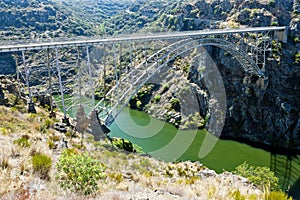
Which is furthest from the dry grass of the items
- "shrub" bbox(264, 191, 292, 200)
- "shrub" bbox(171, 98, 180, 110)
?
"shrub" bbox(171, 98, 180, 110)

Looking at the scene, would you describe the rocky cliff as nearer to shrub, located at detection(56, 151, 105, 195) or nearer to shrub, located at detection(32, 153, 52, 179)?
shrub, located at detection(56, 151, 105, 195)

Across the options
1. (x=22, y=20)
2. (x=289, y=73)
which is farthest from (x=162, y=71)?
(x=22, y=20)

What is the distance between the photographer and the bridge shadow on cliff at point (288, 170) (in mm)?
15109

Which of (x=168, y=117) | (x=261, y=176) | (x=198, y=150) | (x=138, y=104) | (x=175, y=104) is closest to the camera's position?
(x=261, y=176)

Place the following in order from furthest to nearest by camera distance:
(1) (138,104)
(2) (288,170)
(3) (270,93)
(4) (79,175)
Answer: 1. (1) (138,104)
2. (3) (270,93)
3. (2) (288,170)
4. (4) (79,175)

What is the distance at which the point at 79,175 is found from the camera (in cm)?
442

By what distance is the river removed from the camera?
56.3 feet

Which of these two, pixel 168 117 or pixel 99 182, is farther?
pixel 168 117

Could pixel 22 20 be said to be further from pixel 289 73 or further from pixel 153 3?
pixel 289 73

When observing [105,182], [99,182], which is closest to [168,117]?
[105,182]

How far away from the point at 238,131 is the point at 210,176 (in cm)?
1553

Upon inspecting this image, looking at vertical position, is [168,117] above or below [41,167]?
below

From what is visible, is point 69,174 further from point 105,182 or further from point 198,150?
point 198,150

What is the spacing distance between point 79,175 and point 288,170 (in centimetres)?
1649
